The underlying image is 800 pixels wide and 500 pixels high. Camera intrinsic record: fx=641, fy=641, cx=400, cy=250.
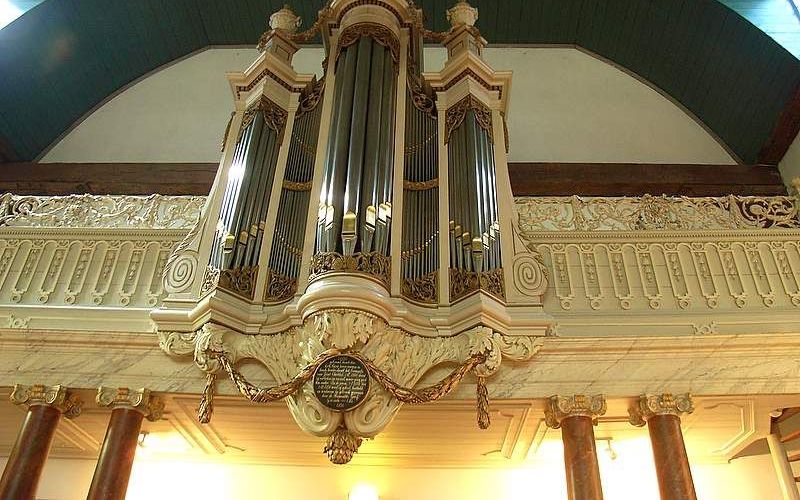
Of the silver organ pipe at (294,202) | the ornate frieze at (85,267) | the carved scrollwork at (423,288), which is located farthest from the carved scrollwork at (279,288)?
the ornate frieze at (85,267)

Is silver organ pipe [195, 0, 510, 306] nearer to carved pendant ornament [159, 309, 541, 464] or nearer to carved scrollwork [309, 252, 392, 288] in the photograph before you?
carved scrollwork [309, 252, 392, 288]

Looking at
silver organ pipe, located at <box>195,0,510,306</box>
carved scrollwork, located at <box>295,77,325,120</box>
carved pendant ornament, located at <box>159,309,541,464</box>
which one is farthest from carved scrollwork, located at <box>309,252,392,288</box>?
carved scrollwork, located at <box>295,77,325,120</box>

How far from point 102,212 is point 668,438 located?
5.40 meters

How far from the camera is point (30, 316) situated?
5.49 m

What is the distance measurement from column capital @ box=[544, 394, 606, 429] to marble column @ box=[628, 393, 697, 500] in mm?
350

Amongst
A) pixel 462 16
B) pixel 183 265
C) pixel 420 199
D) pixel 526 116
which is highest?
pixel 526 116

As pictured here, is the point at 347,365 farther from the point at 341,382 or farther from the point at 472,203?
the point at 472,203

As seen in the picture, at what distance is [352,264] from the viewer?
4.79 metres

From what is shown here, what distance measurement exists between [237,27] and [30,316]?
5713 mm

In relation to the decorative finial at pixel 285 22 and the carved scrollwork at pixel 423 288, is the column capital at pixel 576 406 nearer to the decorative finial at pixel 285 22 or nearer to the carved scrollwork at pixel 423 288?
the carved scrollwork at pixel 423 288

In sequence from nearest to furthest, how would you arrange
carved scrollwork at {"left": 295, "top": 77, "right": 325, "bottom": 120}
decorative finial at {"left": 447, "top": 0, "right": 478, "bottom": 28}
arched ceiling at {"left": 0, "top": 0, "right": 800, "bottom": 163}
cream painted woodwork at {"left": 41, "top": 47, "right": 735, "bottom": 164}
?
carved scrollwork at {"left": 295, "top": 77, "right": 325, "bottom": 120}, decorative finial at {"left": 447, "top": 0, "right": 478, "bottom": 28}, arched ceiling at {"left": 0, "top": 0, "right": 800, "bottom": 163}, cream painted woodwork at {"left": 41, "top": 47, "right": 735, "bottom": 164}

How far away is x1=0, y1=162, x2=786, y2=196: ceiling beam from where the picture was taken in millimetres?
8031

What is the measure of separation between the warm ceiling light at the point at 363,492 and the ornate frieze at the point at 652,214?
10.6 ft

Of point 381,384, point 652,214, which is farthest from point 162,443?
point 652,214
